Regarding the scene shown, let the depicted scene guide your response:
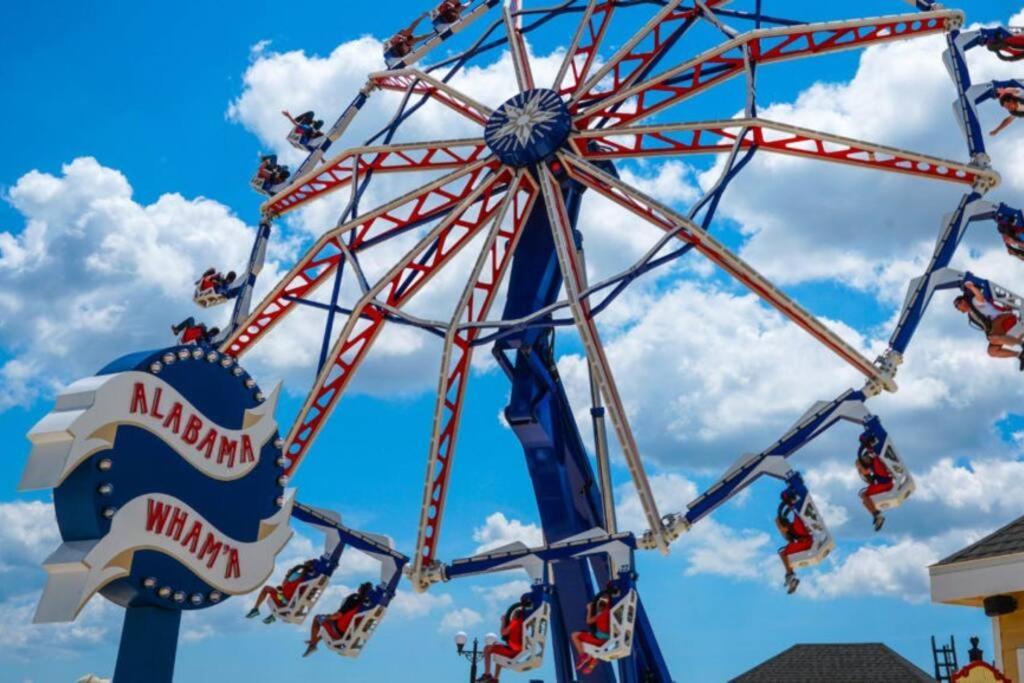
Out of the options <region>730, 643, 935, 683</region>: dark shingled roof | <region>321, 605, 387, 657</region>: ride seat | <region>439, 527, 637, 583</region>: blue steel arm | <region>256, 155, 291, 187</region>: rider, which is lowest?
<region>321, 605, 387, 657</region>: ride seat

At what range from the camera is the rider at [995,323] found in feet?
53.2

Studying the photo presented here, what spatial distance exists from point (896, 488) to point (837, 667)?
13.2 m

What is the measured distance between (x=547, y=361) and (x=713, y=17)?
6.00 meters

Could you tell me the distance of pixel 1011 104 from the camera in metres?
17.7

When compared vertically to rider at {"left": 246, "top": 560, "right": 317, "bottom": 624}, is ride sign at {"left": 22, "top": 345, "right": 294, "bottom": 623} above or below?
below

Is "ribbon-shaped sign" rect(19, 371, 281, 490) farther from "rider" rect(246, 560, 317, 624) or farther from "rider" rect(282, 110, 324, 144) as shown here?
"rider" rect(282, 110, 324, 144)

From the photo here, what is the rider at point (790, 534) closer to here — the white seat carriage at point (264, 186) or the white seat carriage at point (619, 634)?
the white seat carriage at point (619, 634)

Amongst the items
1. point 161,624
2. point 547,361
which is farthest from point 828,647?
point 161,624

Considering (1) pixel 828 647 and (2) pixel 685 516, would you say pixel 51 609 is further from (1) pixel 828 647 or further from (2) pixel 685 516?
(1) pixel 828 647

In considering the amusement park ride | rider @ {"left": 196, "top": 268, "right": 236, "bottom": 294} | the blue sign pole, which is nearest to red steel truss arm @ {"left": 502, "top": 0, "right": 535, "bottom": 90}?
the amusement park ride

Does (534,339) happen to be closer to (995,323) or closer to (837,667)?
(995,323)

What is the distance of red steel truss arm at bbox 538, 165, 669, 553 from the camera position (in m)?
16.0

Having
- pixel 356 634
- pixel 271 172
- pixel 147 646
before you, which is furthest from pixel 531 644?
pixel 271 172

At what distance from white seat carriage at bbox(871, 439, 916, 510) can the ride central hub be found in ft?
24.1
